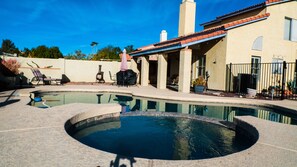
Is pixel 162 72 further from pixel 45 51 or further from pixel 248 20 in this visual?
pixel 45 51

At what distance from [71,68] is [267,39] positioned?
60.2ft

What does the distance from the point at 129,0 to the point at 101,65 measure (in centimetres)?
984

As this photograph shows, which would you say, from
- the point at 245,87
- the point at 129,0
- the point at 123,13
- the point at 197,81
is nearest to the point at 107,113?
the point at 197,81

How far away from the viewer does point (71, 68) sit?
2095 cm

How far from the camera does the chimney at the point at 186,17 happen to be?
19016mm

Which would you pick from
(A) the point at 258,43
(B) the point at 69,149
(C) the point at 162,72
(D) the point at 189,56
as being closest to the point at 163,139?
(B) the point at 69,149

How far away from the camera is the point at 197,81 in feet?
45.8

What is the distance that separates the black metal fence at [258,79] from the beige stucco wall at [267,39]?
22.9 inches

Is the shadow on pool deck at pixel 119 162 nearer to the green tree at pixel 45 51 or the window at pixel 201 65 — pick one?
the window at pixel 201 65

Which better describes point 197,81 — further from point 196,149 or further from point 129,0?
point 129,0

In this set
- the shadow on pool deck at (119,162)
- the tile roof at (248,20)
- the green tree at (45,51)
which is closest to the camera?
the shadow on pool deck at (119,162)

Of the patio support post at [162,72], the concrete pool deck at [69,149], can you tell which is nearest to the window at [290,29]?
the patio support post at [162,72]

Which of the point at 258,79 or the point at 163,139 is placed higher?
the point at 258,79

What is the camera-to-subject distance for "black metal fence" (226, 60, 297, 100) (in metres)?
13.4
